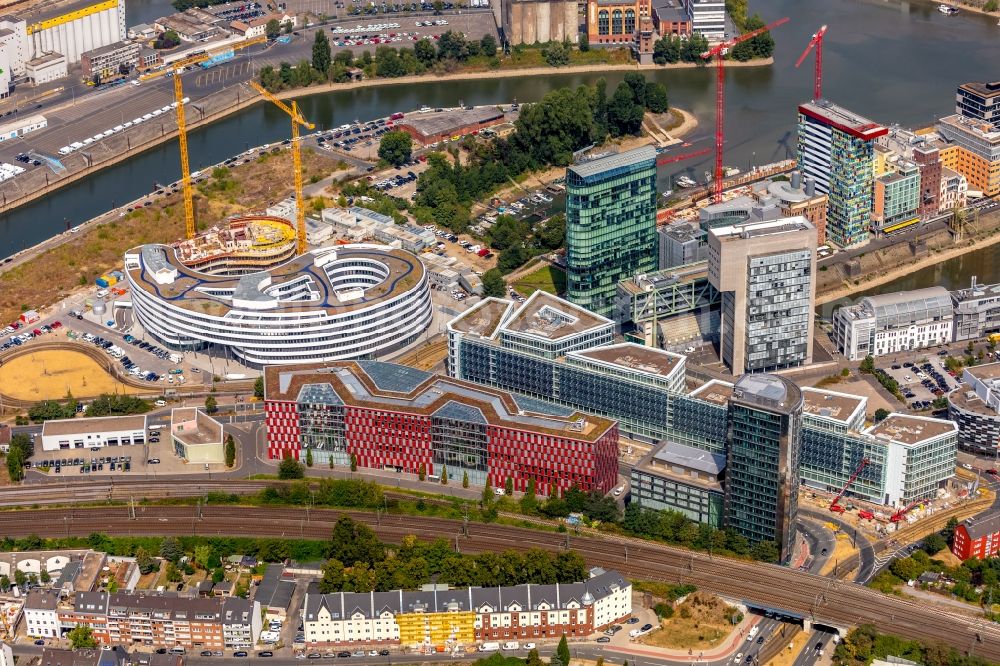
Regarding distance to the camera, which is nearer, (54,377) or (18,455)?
(18,455)

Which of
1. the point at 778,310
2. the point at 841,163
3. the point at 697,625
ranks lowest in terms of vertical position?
the point at 697,625

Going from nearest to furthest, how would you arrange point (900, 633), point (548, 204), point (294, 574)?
point (900, 633)
point (294, 574)
point (548, 204)

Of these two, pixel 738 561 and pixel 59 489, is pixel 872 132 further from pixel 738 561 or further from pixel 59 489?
pixel 59 489

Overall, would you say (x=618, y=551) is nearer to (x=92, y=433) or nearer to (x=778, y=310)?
(x=778, y=310)

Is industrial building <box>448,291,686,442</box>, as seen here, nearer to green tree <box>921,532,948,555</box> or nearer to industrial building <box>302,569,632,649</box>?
green tree <box>921,532,948,555</box>

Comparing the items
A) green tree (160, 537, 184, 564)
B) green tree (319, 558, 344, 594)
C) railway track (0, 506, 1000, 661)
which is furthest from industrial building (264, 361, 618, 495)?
green tree (319, 558, 344, 594)

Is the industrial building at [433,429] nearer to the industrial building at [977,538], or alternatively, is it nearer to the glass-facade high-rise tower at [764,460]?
the glass-facade high-rise tower at [764,460]

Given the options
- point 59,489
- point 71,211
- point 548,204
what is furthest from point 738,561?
point 71,211

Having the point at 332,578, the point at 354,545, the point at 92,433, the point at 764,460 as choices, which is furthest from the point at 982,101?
the point at 92,433
